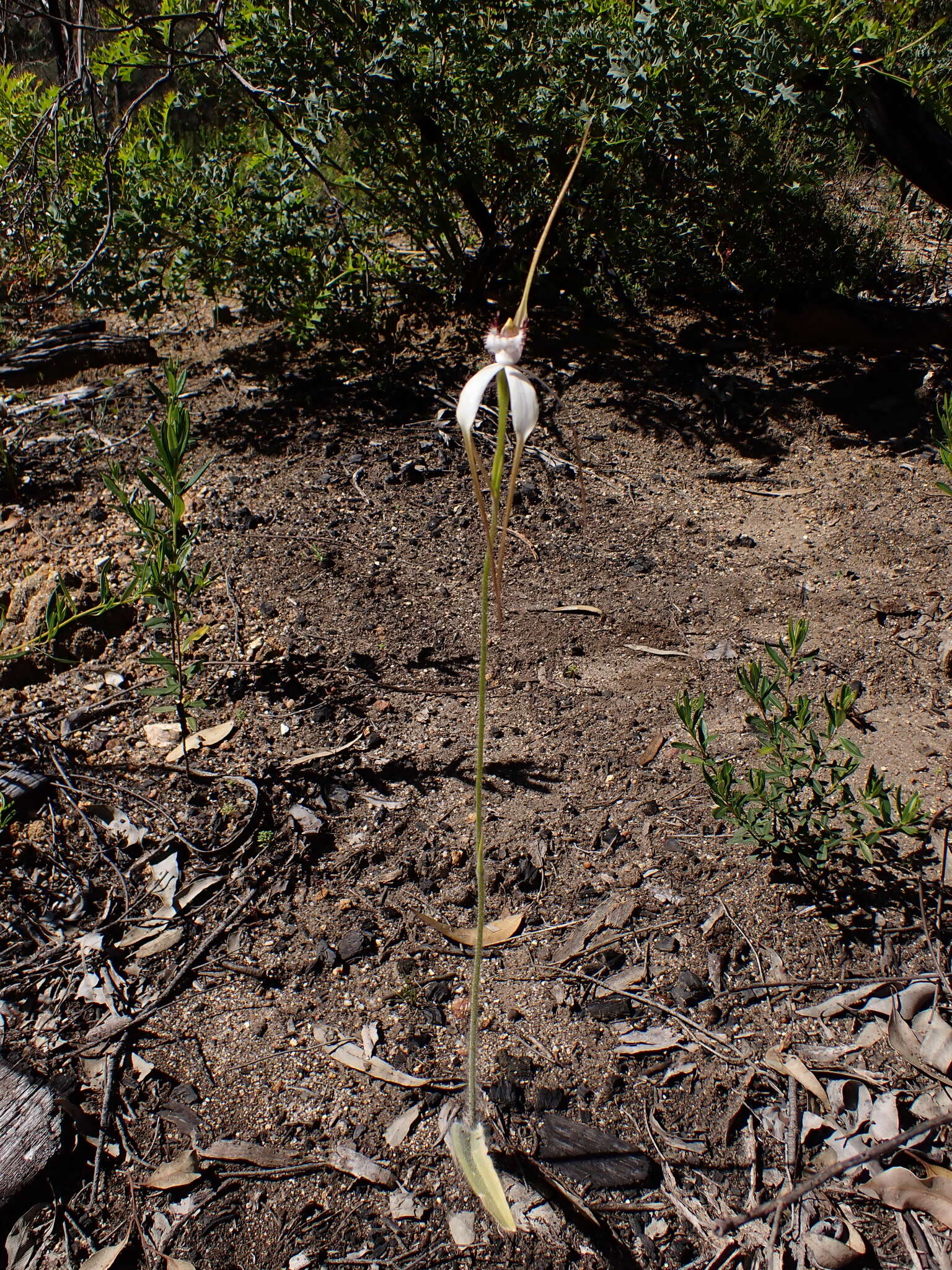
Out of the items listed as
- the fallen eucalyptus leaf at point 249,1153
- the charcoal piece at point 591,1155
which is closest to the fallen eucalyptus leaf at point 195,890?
the fallen eucalyptus leaf at point 249,1153

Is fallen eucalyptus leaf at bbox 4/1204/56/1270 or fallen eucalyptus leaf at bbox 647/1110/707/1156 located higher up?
fallen eucalyptus leaf at bbox 4/1204/56/1270

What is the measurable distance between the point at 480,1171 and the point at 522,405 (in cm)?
121

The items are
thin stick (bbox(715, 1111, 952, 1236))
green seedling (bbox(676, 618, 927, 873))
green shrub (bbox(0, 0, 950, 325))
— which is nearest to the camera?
thin stick (bbox(715, 1111, 952, 1236))

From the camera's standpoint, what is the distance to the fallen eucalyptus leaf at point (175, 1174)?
1523 millimetres

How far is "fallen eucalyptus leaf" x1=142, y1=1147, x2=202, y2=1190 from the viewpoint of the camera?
5.00ft

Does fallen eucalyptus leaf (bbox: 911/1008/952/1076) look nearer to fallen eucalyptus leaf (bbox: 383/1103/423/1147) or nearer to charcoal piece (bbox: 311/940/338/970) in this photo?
fallen eucalyptus leaf (bbox: 383/1103/423/1147)

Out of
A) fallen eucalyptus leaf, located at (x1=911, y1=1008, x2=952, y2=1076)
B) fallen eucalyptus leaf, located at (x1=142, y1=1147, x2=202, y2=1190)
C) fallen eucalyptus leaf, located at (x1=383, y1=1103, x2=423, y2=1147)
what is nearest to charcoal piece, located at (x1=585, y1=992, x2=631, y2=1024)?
fallen eucalyptus leaf, located at (x1=383, y1=1103, x2=423, y2=1147)

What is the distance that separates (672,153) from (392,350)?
1.46m

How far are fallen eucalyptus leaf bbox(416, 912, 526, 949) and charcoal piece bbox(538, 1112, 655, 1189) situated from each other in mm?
395

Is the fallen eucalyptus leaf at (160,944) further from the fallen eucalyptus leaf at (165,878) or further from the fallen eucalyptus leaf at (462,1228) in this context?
the fallen eucalyptus leaf at (462,1228)

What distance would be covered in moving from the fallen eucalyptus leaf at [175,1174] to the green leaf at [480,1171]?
1.46 ft

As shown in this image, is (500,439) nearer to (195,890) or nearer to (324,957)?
(324,957)

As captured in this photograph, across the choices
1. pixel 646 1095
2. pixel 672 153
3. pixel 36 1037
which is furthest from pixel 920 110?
pixel 36 1037

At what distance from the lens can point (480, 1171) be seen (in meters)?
1.45
